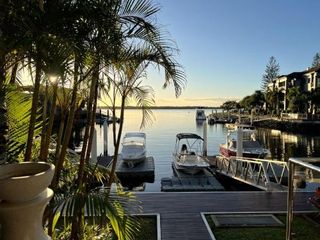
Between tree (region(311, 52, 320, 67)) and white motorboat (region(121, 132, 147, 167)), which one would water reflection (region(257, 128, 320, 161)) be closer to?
white motorboat (region(121, 132, 147, 167))

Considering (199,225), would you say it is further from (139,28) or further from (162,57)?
(139,28)

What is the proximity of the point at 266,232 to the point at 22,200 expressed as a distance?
5816mm

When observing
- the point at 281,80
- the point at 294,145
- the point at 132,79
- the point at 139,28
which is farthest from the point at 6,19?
the point at 281,80

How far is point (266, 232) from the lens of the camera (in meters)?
6.52

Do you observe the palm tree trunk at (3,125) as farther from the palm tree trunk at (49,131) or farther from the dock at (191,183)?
the dock at (191,183)

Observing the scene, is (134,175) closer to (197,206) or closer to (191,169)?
(191,169)

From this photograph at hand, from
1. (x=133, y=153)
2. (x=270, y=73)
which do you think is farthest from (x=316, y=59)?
(x=133, y=153)

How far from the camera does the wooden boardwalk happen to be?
6.65m

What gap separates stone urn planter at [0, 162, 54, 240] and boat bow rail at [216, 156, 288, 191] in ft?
29.6

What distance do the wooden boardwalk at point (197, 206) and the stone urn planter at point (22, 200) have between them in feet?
15.6

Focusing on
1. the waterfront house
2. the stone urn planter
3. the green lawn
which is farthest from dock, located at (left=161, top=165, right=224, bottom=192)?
the waterfront house

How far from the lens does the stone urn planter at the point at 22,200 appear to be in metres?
1.73

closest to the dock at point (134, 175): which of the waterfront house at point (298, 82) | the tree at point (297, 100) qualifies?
the tree at point (297, 100)

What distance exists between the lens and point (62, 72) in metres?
2.01
